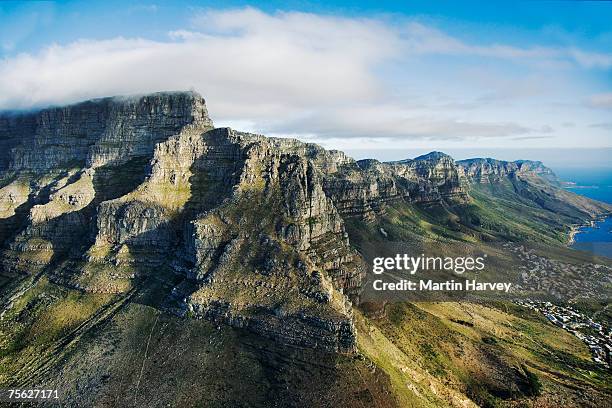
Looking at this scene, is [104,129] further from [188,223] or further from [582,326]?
[582,326]

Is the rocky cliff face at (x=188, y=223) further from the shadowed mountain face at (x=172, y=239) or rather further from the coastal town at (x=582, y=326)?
the coastal town at (x=582, y=326)

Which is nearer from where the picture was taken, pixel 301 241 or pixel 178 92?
pixel 301 241

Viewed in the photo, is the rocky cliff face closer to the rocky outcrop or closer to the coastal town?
the rocky outcrop

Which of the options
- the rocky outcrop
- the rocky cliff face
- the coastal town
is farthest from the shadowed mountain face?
the coastal town

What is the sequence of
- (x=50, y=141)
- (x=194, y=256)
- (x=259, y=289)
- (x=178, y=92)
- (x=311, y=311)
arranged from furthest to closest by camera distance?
1. (x=50, y=141)
2. (x=178, y=92)
3. (x=194, y=256)
4. (x=259, y=289)
5. (x=311, y=311)

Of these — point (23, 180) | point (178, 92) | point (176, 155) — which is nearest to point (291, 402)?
point (176, 155)

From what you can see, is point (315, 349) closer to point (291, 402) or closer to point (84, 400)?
point (291, 402)

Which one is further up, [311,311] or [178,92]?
[178,92]
